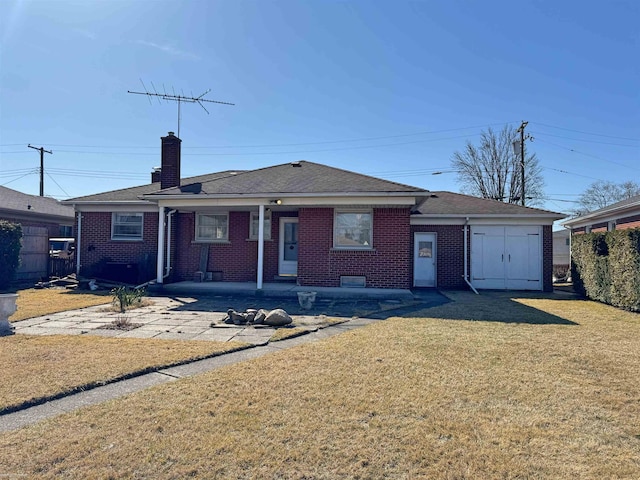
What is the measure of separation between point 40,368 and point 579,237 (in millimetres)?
15109

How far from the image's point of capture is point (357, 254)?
12.0 meters

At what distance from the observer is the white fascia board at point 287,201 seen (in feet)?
36.4

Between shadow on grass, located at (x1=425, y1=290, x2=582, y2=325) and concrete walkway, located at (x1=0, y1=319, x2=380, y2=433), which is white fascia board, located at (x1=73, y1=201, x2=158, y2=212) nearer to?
concrete walkway, located at (x1=0, y1=319, x2=380, y2=433)

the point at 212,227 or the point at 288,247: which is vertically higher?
the point at 212,227

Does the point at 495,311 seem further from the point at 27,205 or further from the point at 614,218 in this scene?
the point at 27,205

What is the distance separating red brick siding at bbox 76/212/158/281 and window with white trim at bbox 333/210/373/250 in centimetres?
680

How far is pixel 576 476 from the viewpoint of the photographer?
8.54 feet

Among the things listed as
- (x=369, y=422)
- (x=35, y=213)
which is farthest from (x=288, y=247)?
(x=35, y=213)

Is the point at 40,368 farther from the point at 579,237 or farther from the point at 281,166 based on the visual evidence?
the point at 579,237

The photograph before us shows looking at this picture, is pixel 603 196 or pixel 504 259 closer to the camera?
pixel 504 259

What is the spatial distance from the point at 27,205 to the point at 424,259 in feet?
61.2

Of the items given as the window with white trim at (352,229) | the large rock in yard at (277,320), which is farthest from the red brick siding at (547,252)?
the large rock in yard at (277,320)

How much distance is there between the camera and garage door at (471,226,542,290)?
14.4m

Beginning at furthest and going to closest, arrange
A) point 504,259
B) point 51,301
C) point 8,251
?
1. point 504,259
2. point 8,251
3. point 51,301
